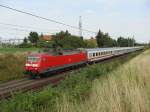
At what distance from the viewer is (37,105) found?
859 cm

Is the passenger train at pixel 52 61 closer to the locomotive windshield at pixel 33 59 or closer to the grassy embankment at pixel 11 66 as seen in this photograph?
the locomotive windshield at pixel 33 59

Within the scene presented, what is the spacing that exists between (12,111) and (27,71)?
56.9ft

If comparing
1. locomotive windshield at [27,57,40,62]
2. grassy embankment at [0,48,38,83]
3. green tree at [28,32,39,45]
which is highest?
green tree at [28,32,39,45]

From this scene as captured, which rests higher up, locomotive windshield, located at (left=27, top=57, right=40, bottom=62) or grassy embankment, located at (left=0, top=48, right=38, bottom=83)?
locomotive windshield, located at (left=27, top=57, right=40, bottom=62)

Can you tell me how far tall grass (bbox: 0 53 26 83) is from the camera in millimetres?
25438

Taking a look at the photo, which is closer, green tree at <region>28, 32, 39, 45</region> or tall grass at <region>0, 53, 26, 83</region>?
tall grass at <region>0, 53, 26, 83</region>

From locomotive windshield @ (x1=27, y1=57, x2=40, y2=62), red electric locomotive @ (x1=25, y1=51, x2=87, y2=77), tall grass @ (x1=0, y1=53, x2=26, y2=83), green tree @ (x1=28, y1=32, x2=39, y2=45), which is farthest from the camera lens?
green tree @ (x1=28, y1=32, x2=39, y2=45)

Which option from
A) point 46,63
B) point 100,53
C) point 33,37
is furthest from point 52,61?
point 33,37

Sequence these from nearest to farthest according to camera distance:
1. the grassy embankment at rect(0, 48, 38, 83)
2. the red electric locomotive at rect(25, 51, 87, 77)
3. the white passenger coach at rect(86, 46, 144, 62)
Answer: the red electric locomotive at rect(25, 51, 87, 77) < the grassy embankment at rect(0, 48, 38, 83) < the white passenger coach at rect(86, 46, 144, 62)

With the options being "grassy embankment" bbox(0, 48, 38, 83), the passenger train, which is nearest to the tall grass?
"grassy embankment" bbox(0, 48, 38, 83)

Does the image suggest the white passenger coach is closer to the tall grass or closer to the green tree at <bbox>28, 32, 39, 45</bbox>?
the tall grass

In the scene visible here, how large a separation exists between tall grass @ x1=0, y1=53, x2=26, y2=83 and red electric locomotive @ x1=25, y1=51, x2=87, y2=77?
2138 millimetres

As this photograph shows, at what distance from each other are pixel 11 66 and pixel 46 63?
692 cm

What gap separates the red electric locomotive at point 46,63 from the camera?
78.6 ft
